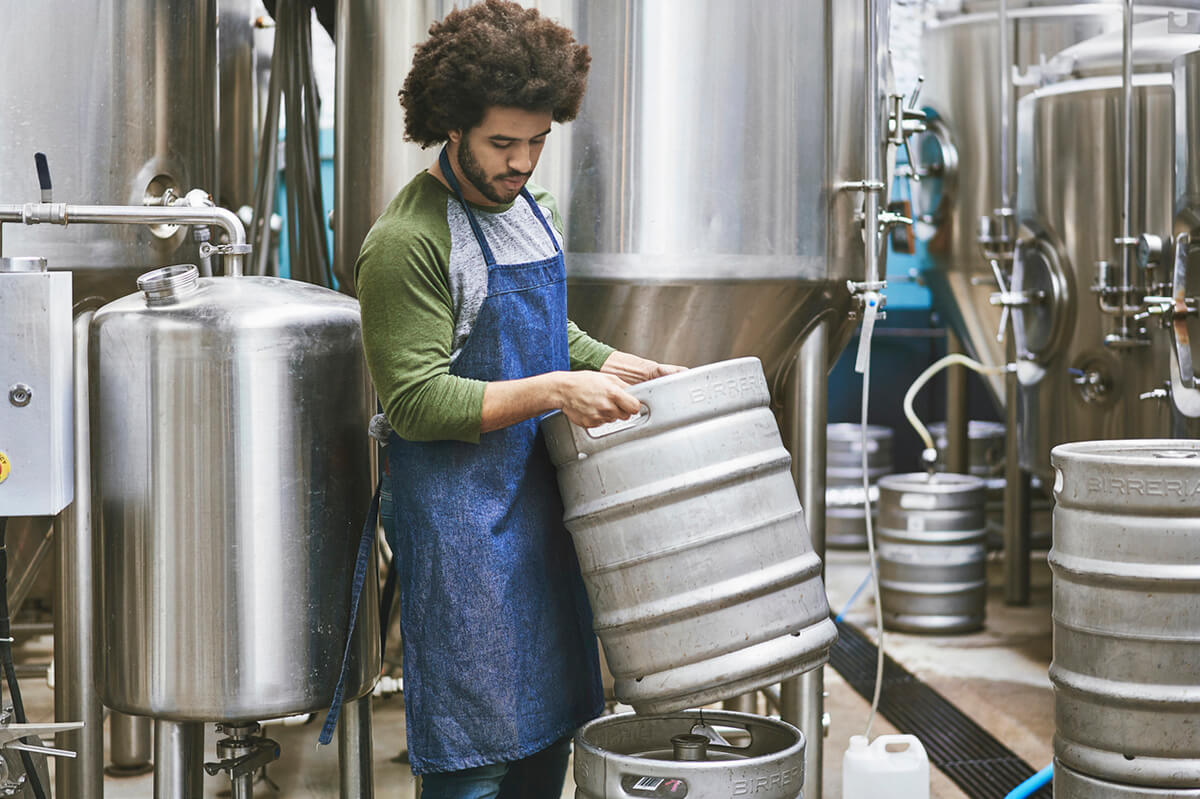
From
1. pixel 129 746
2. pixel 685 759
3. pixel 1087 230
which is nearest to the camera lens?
pixel 685 759

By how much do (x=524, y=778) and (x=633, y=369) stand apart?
0.67 m

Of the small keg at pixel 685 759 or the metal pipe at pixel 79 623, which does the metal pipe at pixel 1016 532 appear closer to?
the small keg at pixel 685 759

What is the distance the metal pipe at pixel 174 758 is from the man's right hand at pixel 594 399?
0.85 metres

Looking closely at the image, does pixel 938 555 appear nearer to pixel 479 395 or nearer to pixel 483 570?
pixel 483 570

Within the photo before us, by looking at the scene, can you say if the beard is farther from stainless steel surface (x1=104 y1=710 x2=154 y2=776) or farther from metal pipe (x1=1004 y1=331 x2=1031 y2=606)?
metal pipe (x1=1004 y1=331 x2=1031 y2=606)

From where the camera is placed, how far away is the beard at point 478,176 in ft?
6.53

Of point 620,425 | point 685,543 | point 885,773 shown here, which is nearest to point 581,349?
point 620,425

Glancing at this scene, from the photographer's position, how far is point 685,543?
1.95 meters

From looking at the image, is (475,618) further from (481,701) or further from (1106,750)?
(1106,750)

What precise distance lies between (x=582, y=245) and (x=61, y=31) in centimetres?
108

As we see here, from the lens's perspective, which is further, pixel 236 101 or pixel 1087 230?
pixel 1087 230

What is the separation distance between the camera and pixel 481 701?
2014mm

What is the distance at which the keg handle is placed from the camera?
1.95 meters

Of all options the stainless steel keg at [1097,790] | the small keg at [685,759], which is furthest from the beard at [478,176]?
the stainless steel keg at [1097,790]
